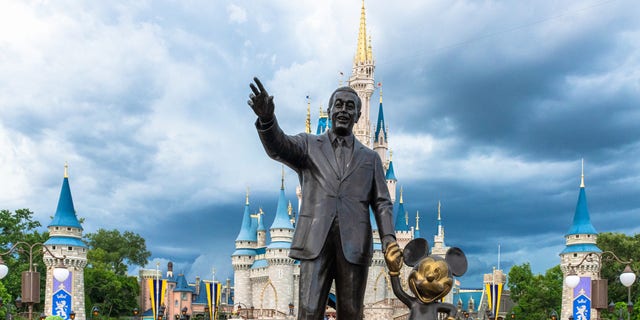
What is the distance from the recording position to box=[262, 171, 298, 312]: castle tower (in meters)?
62.6

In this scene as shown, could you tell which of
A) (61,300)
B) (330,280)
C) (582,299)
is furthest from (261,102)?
(61,300)

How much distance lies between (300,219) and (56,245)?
4789 centimetres

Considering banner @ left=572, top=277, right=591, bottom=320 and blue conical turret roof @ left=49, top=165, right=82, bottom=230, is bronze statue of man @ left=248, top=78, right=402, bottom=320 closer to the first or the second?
banner @ left=572, top=277, right=591, bottom=320

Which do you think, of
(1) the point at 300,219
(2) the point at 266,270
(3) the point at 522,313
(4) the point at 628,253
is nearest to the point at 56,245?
(2) the point at 266,270

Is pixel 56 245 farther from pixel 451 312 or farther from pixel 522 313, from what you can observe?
pixel 451 312

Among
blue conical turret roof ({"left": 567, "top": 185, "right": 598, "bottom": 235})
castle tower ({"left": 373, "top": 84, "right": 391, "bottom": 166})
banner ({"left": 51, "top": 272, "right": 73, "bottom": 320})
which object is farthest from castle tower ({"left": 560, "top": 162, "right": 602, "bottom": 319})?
banner ({"left": 51, "top": 272, "right": 73, "bottom": 320})

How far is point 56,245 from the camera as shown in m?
51.0

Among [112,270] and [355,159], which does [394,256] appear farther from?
[112,270]

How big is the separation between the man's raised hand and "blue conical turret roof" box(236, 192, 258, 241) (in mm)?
65724

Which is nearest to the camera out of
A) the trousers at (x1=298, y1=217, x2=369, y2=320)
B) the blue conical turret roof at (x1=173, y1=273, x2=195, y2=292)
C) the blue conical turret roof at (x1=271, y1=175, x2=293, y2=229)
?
the trousers at (x1=298, y1=217, x2=369, y2=320)

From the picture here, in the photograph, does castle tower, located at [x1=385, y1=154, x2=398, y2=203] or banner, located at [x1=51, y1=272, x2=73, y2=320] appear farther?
castle tower, located at [x1=385, y1=154, x2=398, y2=203]

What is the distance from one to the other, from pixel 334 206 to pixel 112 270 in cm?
6426

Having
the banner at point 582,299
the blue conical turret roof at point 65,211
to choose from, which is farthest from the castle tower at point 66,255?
the banner at point 582,299

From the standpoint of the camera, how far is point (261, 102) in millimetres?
6320
